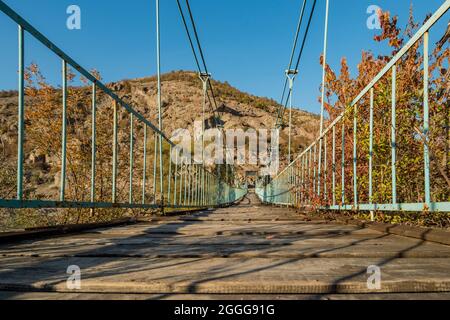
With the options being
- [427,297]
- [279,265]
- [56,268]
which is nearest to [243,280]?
[279,265]

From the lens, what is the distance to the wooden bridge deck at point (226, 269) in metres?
1.05

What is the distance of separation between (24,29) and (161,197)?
397 centimetres

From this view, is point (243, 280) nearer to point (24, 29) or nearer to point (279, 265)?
Answer: point (279, 265)
